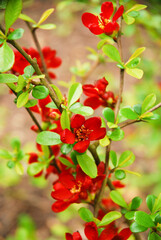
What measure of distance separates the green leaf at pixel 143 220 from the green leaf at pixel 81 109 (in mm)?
195

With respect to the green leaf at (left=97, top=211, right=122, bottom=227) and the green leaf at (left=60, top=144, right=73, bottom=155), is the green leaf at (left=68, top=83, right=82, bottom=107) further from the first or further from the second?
the green leaf at (left=97, top=211, right=122, bottom=227)

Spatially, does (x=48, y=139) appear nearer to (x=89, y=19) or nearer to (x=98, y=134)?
(x=98, y=134)

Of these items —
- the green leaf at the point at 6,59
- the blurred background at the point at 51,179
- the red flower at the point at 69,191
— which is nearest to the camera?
the green leaf at the point at 6,59

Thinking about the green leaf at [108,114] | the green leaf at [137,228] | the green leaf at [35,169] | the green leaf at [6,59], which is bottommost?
the green leaf at [137,228]

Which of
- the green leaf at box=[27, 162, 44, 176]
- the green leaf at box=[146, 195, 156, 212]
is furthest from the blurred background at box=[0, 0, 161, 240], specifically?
the green leaf at box=[146, 195, 156, 212]

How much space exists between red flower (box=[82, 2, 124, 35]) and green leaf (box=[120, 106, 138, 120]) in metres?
0.16

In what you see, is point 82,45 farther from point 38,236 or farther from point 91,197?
point 91,197

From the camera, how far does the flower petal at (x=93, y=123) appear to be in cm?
47

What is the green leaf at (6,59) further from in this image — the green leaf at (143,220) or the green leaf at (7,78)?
the green leaf at (143,220)

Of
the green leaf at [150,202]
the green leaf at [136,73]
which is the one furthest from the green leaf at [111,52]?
the green leaf at [150,202]

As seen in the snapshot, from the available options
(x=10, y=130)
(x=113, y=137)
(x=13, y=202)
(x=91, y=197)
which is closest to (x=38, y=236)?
(x=13, y=202)

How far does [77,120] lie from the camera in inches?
18.4

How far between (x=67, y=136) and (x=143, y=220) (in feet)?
0.65

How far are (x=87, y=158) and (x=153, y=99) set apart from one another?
0.18 metres
